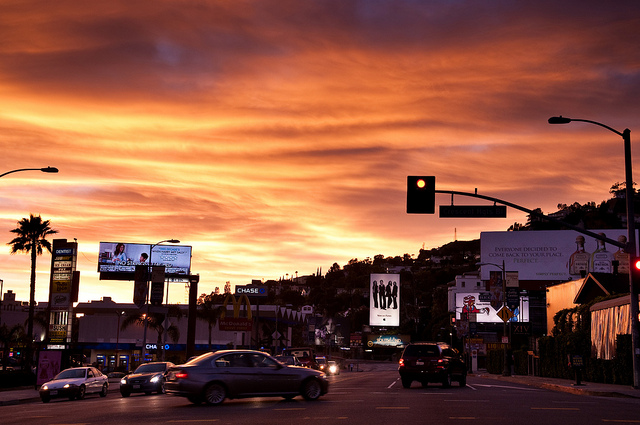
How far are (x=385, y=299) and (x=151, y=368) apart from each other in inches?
6036

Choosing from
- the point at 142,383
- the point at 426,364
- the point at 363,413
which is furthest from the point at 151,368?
the point at 363,413

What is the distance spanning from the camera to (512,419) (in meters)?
16.5

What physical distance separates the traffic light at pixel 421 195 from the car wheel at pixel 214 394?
9823 mm

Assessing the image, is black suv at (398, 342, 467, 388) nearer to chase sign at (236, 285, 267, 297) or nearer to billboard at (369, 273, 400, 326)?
chase sign at (236, 285, 267, 297)

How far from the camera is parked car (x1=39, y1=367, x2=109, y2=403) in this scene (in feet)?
102

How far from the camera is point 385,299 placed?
18588 cm

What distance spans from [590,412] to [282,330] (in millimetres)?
109625

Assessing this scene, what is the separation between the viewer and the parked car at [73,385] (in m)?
31.0

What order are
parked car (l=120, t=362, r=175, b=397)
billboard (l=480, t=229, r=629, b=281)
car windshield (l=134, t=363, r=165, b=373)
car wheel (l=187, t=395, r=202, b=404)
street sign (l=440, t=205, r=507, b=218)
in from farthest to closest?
billboard (l=480, t=229, r=629, b=281), car windshield (l=134, t=363, r=165, b=373), parked car (l=120, t=362, r=175, b=397), street sign (l=440, t=205, r=507, b=218), car wheel (l=187, t=395, r=202, b=404)

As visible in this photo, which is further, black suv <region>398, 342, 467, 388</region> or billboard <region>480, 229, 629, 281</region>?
billboard <region>480, 229, 629, 281</region>

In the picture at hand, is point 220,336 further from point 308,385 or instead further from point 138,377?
point 308,385

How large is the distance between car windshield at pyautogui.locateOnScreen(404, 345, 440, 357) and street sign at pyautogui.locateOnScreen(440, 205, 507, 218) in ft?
23.3

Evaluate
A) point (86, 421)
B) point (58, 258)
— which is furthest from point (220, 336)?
point (86, 421)

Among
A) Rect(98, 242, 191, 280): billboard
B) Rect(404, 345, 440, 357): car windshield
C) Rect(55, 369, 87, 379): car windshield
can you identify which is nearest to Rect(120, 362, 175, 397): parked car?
Rect(55, 369, 87, 379): car windshield
